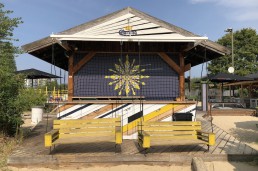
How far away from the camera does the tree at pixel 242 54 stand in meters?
38.9

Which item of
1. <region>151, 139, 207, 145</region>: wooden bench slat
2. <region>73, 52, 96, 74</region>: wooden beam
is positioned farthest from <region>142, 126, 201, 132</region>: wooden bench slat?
<region>73, 52, 96, 74</region>: wooden beam

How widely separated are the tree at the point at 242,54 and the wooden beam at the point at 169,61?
99.9 feet

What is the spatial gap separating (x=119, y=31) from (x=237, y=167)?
5.32 meters

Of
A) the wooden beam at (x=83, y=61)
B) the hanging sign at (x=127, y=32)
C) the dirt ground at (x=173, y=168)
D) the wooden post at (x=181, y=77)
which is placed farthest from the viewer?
the wooden post at (x=181, y=77)

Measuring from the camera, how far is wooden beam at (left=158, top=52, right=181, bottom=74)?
982cm

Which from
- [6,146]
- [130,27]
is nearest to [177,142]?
[130,27]

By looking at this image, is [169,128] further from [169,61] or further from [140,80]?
[169,61]

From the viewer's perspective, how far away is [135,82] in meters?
10.0

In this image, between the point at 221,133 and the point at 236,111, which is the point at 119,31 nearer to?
the point at 221,133

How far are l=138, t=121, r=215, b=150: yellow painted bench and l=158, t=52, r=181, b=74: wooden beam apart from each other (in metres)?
3.14

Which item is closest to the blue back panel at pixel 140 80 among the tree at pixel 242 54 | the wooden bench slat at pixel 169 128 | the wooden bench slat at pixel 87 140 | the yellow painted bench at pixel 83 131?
the yellow painted bench at pixel 83 131

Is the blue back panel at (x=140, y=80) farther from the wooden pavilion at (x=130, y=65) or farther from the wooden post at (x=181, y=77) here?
the wooden post at (x=181, y=77)

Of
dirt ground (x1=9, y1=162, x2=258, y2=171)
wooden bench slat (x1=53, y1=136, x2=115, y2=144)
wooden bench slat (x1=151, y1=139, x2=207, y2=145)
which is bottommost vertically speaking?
dirt ground (x1=9, y1=162, x2=258, y2=171)

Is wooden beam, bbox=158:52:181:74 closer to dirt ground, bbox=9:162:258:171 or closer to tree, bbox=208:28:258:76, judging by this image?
dirt ground, bbox=9:162:258:171
